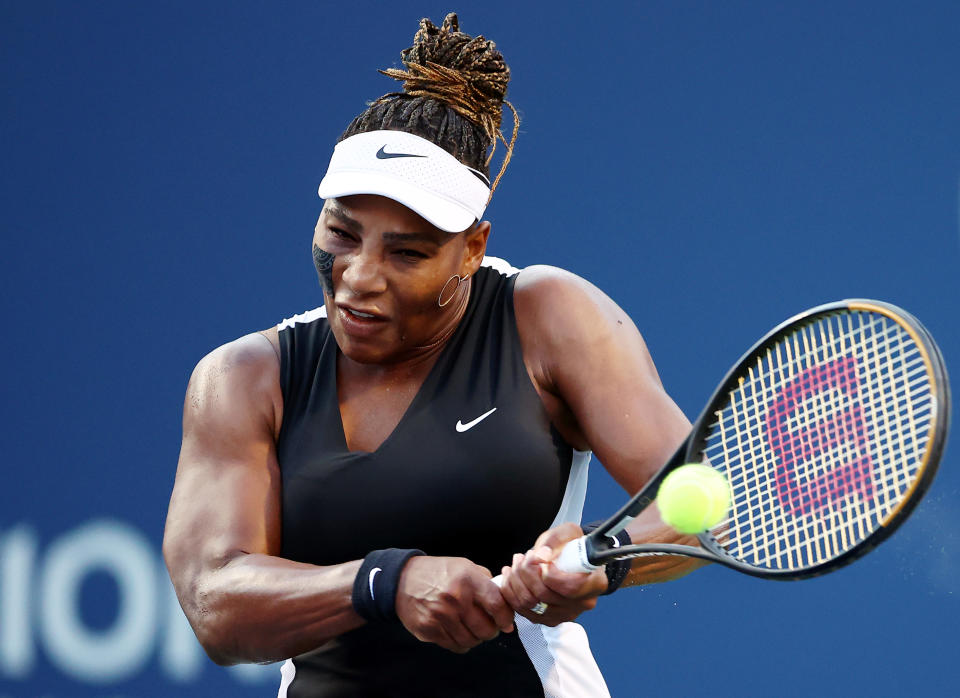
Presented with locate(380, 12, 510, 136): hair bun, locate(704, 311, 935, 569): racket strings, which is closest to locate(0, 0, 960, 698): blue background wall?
locate(380, 12, 510, 136): hair bun

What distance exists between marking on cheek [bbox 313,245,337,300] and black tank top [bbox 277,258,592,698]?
198 mm

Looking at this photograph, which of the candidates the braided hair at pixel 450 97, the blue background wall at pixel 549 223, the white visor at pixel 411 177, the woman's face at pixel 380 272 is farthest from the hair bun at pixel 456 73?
the blue background wall at pixel 549 223

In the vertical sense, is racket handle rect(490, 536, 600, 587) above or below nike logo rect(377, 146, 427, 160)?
below

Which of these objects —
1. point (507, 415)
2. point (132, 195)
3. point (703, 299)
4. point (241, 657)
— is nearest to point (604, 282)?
point (703, 299)

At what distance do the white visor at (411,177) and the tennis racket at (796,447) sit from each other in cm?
58

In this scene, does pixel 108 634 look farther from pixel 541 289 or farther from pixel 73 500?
pixel 541 289

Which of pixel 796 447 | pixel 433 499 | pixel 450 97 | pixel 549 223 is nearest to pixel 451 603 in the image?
pixel 433 499

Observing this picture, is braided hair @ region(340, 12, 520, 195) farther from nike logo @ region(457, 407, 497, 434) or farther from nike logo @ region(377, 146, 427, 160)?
nike logo @ region(457, 407, 497, 434)

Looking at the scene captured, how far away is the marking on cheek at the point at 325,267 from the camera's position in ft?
6.96

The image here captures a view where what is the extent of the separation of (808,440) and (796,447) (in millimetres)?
20

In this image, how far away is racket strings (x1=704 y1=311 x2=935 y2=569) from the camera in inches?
63.7

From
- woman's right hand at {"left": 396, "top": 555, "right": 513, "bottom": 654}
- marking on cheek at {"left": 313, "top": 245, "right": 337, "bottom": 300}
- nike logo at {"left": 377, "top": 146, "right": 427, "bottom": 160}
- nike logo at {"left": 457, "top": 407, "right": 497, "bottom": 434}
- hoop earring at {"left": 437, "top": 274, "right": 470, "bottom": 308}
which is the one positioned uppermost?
nike logo at {"left": 377, "top": 146, "right": 427, "bottom": 160}

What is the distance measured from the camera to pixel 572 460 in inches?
84.8

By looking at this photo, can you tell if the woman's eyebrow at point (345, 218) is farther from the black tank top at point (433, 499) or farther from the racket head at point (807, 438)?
the racket head at point (807, 438)
